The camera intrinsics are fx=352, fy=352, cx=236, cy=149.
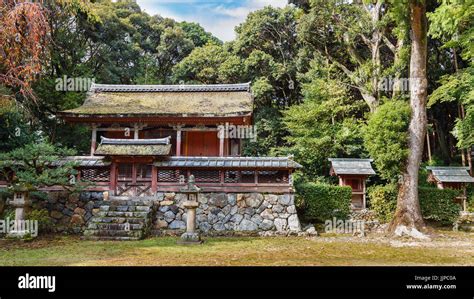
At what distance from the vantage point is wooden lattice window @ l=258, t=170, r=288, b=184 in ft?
44.7

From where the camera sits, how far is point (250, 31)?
26734mm

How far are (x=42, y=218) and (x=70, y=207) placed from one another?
1.10 meters

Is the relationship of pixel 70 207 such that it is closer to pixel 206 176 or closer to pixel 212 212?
pixel 206 176

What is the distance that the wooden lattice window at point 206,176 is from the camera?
13.4 metres

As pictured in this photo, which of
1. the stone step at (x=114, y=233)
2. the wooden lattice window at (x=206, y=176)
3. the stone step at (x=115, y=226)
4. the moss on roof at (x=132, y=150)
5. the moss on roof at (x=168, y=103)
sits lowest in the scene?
the stone step at (x=114, y=233)

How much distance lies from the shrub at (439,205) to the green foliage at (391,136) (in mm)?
3741

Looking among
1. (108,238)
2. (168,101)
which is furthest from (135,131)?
(108,238)

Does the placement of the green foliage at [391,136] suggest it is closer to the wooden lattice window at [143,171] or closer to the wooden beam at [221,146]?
the wooden beam at [221,146]

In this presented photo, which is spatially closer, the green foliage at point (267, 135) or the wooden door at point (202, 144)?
the wooden door at point (202, 144)

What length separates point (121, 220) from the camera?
11555 mm

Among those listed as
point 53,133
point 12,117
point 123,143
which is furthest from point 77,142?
point 123,143

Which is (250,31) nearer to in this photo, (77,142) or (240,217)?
(77,142)

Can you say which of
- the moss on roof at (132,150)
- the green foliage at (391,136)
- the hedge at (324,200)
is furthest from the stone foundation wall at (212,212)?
the green foliage at (391,136)

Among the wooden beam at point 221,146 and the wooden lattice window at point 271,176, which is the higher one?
the wooden beam at point 221,146
